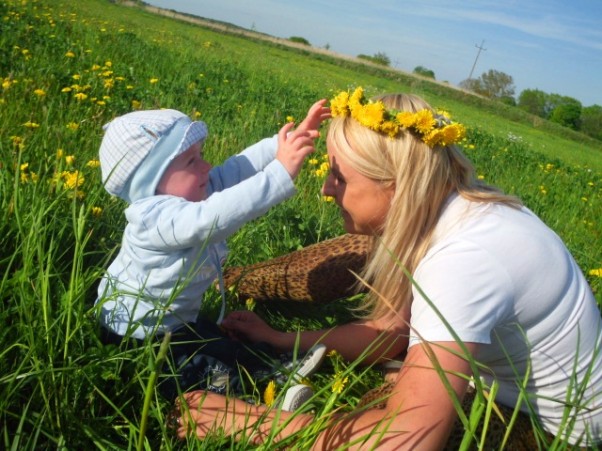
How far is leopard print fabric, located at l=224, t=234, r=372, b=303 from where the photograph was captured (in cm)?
265

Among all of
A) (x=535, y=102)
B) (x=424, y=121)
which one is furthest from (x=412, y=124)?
(x=535, y=102)

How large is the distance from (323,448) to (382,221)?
0.78 metres

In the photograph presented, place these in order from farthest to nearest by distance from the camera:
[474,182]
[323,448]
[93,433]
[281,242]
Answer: [281,242] → [474,182] → [323,448] → [93,433]

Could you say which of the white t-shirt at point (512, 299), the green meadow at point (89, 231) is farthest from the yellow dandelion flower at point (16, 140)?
the white t-shirt at point (512, 299)

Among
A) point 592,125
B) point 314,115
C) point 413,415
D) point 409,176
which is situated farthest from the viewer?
point 592,125

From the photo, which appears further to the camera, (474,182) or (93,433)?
(474,182)

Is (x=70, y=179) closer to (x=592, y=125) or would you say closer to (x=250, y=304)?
(x=250, y=304)

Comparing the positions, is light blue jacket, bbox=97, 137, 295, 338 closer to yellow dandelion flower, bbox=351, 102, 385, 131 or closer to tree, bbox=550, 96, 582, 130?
yellow dandelion flower, bbox=351, 102, 385, 131

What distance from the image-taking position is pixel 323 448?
143 cm

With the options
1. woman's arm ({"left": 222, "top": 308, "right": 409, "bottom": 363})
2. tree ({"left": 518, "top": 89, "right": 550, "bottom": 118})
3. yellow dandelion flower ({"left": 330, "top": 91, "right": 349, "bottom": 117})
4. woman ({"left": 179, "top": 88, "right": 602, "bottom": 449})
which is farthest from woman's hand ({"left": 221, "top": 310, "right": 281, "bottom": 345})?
tree ({"left": 518, "top": 89, "right": 550, "bottom": 118})

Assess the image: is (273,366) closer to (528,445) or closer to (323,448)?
(323,448)

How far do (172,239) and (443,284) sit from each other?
33.5 inches

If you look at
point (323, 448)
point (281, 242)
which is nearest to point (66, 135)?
point (281, 242)

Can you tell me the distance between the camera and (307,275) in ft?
8.75
